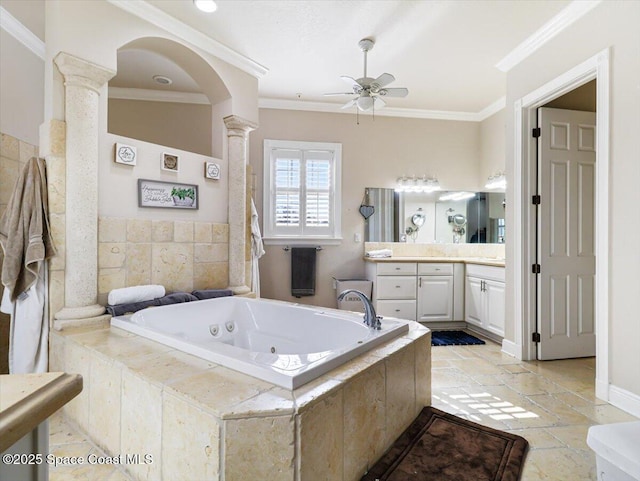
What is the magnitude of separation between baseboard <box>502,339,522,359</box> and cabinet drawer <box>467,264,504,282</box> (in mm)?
586

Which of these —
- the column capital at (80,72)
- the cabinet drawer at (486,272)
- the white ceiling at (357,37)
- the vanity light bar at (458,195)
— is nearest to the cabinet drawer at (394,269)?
the cabinet drawer at (486,272)

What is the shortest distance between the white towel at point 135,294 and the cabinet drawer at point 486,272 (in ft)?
9.97

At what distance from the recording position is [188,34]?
2.68 meters

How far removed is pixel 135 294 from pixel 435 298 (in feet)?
10.0

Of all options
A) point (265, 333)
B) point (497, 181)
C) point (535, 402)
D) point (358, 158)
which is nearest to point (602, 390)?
point (535, 402)

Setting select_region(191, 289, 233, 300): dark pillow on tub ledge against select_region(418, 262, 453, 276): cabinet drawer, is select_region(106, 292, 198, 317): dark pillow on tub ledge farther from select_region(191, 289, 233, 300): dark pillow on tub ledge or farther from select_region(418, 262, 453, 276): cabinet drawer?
select_region(418, 262, 453, 276): cabinet drawer

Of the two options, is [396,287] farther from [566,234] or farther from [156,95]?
[156,95]

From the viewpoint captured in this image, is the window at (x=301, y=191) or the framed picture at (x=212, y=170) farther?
the window at (x=301, y=191)

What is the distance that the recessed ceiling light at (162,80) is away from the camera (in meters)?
3.49

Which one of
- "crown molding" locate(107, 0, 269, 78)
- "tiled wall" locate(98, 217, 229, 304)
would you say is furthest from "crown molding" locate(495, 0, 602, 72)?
"tiled wall" locate(98, 217, 229, 304)

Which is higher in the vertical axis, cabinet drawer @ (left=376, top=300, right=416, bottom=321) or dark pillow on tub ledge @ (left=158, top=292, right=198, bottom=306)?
dark pillow on tub ledge @ (left=158, top=292, right=198, bottom=306)

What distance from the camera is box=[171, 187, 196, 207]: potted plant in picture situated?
2.72 meters

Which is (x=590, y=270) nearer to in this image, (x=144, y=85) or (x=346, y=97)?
(x=346, y=97)

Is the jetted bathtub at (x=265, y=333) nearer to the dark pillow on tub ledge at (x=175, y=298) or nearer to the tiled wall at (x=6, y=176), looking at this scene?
the dark pillow on tub ledge at (x=175, y=298)
